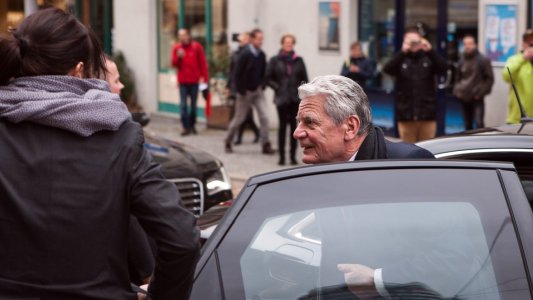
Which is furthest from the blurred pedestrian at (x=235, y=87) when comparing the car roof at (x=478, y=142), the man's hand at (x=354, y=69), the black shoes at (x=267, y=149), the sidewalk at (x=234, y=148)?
the car roof at (x=478, y=142)

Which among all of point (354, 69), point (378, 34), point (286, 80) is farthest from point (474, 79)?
point (378, 34)

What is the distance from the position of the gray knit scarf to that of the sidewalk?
390 inches

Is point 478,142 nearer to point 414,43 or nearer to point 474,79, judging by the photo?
point 414,43

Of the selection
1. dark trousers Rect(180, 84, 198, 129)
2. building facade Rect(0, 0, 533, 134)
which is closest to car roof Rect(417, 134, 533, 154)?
building facade Rect(0, 0, 533, 134)

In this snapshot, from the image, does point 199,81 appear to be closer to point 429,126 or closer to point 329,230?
point 429,126

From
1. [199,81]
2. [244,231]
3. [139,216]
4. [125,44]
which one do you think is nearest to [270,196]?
[244,231]

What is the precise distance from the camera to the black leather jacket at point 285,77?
15156 mm

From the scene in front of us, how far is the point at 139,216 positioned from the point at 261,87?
13.7 m

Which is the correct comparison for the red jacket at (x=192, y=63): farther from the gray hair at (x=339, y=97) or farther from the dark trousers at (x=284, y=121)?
the gray hair at (x=339, y=97)

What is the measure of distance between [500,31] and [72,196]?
44.5ft

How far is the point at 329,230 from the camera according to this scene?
3369mm

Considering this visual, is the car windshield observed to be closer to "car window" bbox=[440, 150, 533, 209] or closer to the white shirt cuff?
the white shirt cuff

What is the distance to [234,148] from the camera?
57.3ft

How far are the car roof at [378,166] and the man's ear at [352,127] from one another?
81cm
